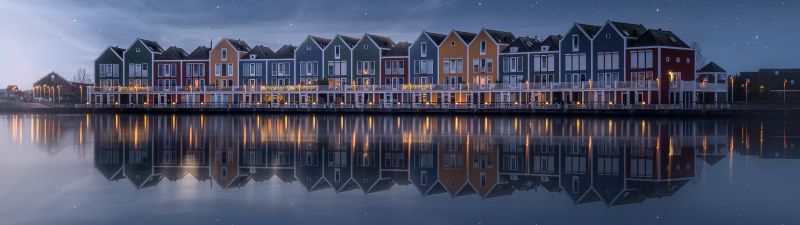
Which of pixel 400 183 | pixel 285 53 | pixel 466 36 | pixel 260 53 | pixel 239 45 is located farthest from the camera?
pixel 239 45

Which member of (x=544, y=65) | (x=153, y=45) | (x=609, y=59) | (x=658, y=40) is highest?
(x=153, y=45)

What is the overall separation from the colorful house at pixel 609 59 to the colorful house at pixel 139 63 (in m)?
48.6

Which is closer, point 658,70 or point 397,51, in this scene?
point 658,70

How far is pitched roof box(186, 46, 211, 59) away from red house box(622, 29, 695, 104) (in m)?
45.7

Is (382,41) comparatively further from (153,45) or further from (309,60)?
(153,45)

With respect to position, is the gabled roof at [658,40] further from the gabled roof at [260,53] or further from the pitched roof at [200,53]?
the pitched roof at [200,53]

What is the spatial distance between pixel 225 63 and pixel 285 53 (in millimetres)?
6773

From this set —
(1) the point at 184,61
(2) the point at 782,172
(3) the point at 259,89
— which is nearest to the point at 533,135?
(2) the point at 782,172

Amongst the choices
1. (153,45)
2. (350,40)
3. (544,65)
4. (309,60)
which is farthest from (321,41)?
(544,65)

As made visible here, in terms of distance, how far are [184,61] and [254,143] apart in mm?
70701

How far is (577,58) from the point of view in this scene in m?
78.4

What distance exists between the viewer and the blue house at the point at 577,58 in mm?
77375

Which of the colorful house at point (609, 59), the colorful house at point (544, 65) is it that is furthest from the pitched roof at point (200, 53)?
the colorful house at point (609, 59)

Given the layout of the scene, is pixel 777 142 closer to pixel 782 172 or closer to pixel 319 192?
pixel 782 172
